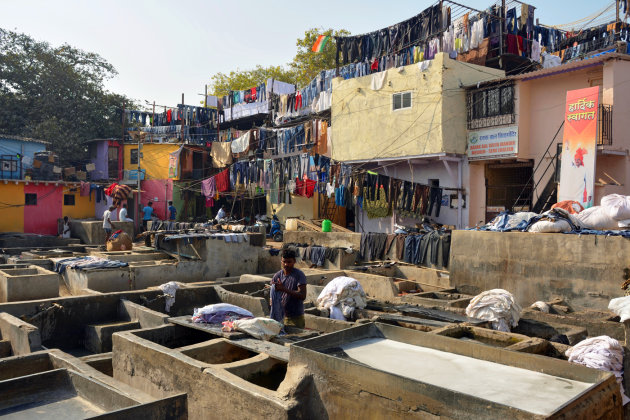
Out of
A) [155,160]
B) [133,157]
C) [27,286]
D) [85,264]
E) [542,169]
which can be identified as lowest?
[27,286]

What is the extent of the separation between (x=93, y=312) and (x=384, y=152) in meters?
13.9

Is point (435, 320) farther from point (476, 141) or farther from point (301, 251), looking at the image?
point (476, 141)

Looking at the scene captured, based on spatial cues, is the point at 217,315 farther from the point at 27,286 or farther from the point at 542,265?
the point at 542,265

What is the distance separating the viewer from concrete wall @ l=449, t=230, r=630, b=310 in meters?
9.72

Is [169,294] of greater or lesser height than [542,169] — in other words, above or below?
below

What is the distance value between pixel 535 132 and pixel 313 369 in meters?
15.5

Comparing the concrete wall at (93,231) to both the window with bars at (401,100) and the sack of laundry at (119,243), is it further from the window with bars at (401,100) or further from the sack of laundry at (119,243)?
the window with bars at (401,100)

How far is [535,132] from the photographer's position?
696 inches

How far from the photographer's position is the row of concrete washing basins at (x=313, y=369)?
13.6 feet

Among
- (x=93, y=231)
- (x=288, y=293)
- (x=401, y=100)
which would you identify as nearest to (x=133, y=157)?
(x=93, y=231)

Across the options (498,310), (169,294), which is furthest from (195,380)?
(169,294)

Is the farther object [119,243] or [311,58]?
[311,58]

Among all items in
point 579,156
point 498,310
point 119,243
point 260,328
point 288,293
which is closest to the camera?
point 260,328

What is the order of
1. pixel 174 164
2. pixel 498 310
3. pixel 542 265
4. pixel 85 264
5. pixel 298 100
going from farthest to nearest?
pixel 174 164 → pixel 298 100 → pixel 85 264 → pixel 542 265 → pixel 498 310
